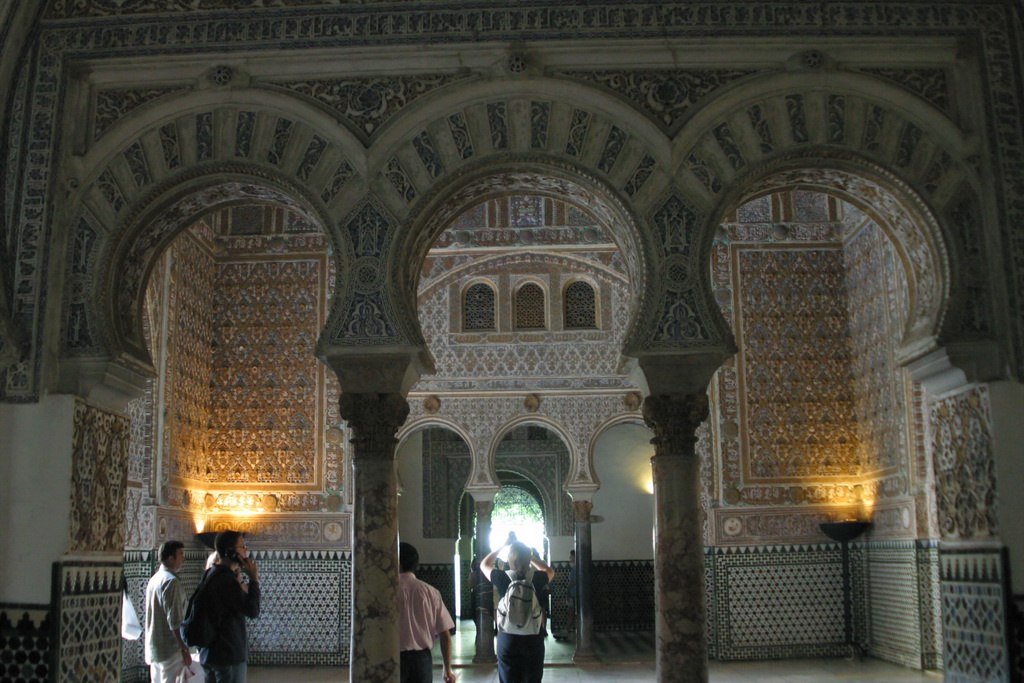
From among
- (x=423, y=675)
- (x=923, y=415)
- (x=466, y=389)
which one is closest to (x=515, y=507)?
(x=466, y=389)

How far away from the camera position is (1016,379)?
559cm

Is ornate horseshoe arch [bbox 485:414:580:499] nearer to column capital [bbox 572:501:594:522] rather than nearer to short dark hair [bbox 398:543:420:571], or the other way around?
column capital [bbox 572:501:594:522]

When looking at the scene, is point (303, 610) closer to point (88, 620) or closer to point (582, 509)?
point (582, 509)

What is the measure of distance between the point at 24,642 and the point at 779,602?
24.9 ft

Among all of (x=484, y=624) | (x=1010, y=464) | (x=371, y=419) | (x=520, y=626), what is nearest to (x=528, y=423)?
(x=484, y=624)

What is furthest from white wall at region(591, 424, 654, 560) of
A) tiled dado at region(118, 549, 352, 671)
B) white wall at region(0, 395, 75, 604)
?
white wall at region(0, 395, 75, 604)

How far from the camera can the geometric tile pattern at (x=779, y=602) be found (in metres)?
10.7

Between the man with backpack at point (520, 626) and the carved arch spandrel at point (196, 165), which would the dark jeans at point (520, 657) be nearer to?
the man with backpack at point (520, 626)

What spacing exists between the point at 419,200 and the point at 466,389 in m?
5.86

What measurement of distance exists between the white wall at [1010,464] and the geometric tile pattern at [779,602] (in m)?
5.45

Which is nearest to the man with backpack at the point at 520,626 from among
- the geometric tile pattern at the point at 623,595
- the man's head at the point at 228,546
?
the man's head at the point at 228,546

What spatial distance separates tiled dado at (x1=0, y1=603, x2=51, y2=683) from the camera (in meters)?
5.52

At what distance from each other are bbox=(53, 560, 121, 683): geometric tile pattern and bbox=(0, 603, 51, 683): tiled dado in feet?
0.26

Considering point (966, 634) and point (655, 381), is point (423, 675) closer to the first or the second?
point (655, 381)
